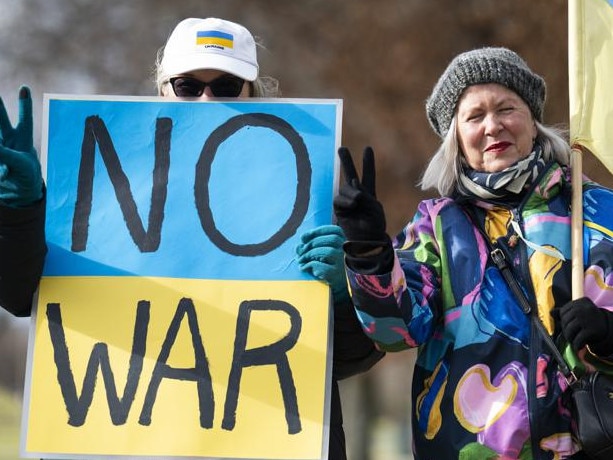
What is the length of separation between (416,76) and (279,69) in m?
1.11

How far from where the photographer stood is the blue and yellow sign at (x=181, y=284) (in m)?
3.43

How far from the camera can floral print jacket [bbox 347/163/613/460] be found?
10.8ft

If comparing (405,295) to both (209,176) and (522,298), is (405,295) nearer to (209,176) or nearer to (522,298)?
(522,298)

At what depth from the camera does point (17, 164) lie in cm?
334

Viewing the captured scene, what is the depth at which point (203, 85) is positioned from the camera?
3.67 metres

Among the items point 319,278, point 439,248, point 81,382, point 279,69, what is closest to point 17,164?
point 81,382

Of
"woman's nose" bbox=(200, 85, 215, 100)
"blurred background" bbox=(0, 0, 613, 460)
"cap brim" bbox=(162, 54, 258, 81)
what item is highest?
"blurred background" bbox=(0, 0, 613, 460)

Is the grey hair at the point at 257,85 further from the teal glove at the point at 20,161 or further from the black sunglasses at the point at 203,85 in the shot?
the teal glove at the point at 20,161

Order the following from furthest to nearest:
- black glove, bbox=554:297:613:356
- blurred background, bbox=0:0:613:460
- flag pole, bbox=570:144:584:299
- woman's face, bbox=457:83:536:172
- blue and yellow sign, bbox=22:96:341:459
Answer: blurred background, bbox=0:0:613:460 → woman's face, bbox=457:83:536:172 → blue and yellow sign, bbox=22:96:341:459 → flag pole, bbox=570:144:584:299 → black glove, bbox=554:297:613:356

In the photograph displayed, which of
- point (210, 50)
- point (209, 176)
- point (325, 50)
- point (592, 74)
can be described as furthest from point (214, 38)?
point (325, 50)

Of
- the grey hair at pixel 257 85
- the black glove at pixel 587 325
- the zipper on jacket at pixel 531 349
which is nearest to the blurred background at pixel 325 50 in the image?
the grey hair at pixel 257 85

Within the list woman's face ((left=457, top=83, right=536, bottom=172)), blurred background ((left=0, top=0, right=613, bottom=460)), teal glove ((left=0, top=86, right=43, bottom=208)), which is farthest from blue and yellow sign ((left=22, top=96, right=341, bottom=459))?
blurred background ((left=0, top=0, right=613, bottom=460))

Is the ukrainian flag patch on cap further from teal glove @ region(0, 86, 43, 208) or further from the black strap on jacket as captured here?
the black strap on jacket

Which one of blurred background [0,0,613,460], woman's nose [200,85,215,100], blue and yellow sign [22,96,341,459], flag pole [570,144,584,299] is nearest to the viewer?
flag pole [570,144,584,299]
